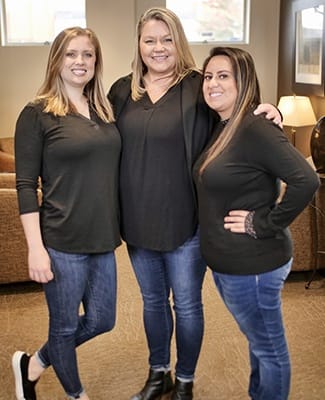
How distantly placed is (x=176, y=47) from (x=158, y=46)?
0.22 feet

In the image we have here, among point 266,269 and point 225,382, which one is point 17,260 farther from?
point 266,269

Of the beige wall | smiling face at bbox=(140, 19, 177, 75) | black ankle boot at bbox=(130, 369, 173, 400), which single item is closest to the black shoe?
black ankle boot at bbox=(130, 369, 173, 400)

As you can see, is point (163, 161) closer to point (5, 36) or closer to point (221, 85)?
point (221, 85)

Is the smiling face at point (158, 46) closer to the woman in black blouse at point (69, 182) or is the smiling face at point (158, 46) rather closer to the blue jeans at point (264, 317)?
the woman in black blouse at point (69, 182)

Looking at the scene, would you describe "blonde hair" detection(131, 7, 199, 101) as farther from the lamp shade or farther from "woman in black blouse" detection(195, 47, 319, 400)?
the lamp shade

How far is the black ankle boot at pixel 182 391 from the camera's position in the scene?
223 centimetres

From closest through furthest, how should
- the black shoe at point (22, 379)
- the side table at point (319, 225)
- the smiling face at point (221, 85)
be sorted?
the smiling face at point (221, 85) < the black shoe at point (22, 379) < the side table at point (319, 225)

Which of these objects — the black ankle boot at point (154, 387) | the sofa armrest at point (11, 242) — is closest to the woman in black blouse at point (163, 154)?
the black ankle boot at point (154, 387)

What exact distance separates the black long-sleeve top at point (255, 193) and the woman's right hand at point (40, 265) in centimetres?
54

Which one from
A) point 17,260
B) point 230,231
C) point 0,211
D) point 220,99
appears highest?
point 220,99

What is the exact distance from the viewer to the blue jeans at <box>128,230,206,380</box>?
2.06 meters

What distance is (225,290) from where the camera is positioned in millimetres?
1820

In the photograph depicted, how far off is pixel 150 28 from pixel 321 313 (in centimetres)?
195

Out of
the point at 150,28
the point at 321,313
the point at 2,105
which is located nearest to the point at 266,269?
the point at 150,28
